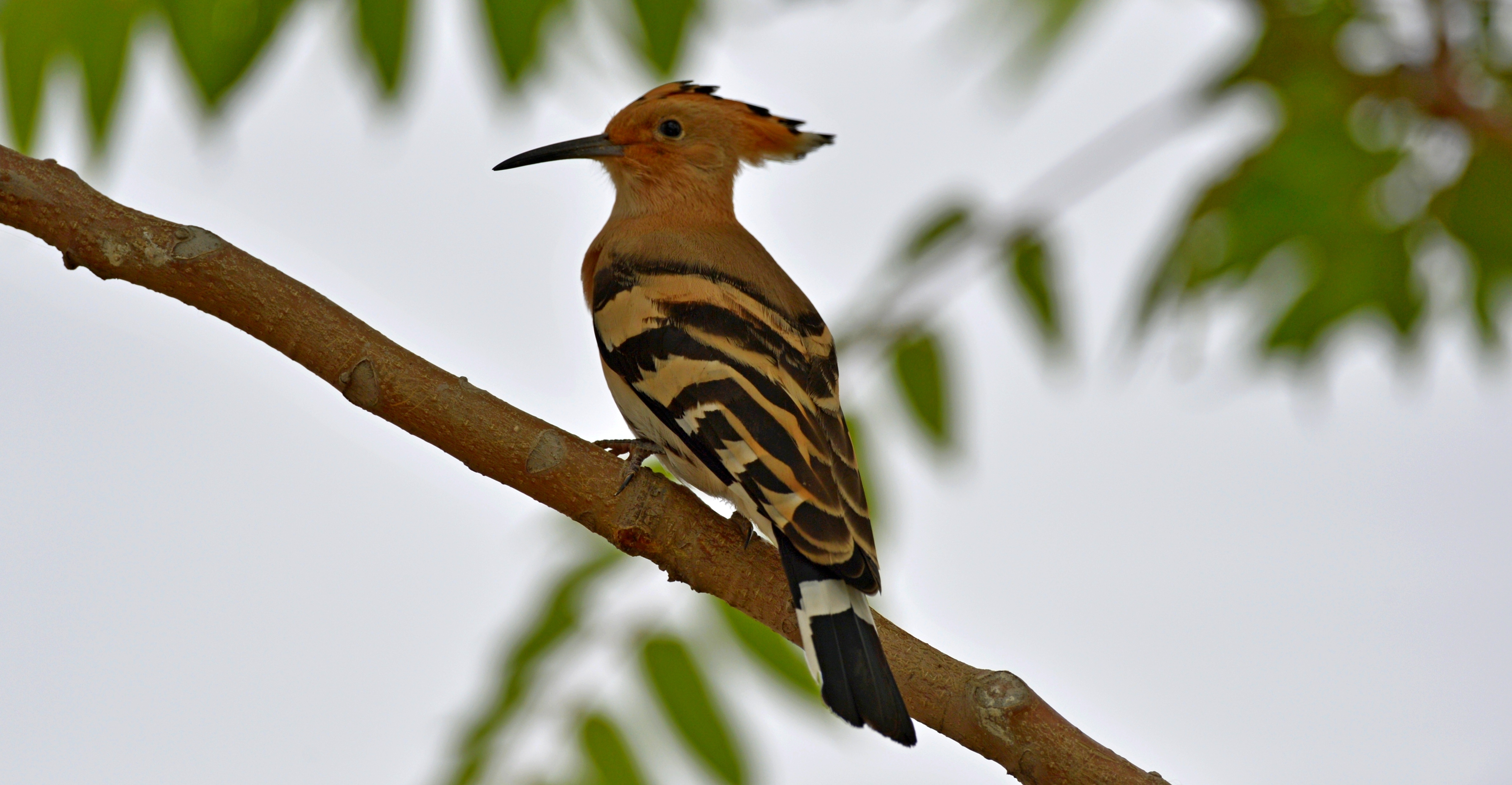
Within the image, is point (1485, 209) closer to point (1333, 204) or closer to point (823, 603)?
point (1333, 204)

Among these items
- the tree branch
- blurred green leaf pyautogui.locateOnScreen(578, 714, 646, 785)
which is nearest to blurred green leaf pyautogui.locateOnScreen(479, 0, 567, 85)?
the tree branch

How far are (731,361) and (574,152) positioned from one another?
0.70 metres

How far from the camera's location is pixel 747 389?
1843 mm

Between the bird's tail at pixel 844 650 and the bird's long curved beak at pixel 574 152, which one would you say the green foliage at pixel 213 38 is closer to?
the bird's long curved beak at pixel 574 152

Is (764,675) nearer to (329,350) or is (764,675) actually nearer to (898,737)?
(898,737)

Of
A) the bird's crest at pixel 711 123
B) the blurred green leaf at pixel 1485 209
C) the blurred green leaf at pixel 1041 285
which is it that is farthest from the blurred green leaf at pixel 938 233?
the blurred green leaf at pixel 1485 209

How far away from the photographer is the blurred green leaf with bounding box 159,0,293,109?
1.83 metres

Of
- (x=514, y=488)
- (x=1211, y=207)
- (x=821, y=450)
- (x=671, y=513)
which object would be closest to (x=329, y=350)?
(x=514, y=488)

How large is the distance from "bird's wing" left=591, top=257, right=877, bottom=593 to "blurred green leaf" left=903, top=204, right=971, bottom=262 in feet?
0.59

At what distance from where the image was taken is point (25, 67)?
77.9 inches

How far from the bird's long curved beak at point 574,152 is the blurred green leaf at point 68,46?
1.88ft

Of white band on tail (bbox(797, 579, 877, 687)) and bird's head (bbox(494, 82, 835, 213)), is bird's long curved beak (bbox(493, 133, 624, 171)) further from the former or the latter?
white band on tail (bbox(797, 579, 877, 687))

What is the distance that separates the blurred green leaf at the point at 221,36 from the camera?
1.83 metres

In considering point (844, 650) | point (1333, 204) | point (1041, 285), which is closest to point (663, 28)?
point (1041, 285)
